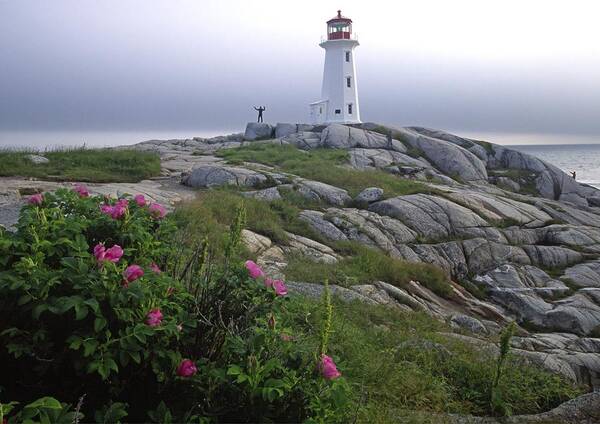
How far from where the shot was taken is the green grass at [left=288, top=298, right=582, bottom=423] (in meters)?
5.75

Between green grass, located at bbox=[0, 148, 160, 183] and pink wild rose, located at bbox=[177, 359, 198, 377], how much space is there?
1580 centimetres

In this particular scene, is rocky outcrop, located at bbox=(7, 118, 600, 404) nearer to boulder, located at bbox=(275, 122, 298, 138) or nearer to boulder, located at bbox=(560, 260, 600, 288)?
boulder, located at bbox=(560, 260, 600, 288)

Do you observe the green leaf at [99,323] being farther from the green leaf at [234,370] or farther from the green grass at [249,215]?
the green grass at [249,215]

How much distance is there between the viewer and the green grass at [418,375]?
5754 mm

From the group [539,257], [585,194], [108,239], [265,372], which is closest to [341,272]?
[108,239]

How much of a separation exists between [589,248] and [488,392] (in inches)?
673

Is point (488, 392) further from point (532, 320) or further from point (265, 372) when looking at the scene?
point (532, 320)

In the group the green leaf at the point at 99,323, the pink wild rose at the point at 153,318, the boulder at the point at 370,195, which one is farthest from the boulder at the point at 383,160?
the green leaf at the point at 99,323

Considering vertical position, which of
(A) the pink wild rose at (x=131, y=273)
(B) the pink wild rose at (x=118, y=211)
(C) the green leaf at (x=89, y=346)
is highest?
(B) the pink wild rose at (x=118, y=211)

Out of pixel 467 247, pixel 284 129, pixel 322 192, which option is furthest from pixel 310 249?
pixel 284 129

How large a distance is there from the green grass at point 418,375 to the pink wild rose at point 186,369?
1866 millimetres

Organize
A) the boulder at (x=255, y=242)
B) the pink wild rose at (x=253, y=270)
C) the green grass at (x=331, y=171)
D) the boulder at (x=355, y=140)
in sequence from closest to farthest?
the pink wild rose at (x=253, y=270) < the boulder at (x=255, y=242) < the green grass at (x=331, y=171) < the boulder at (x=355, y=140)

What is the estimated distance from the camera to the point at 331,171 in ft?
78.0

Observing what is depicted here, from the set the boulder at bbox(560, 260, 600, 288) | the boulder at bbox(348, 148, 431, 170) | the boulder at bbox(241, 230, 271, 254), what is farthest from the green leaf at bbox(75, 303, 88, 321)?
the boulder at bbox(348, 148, 431, 170)
